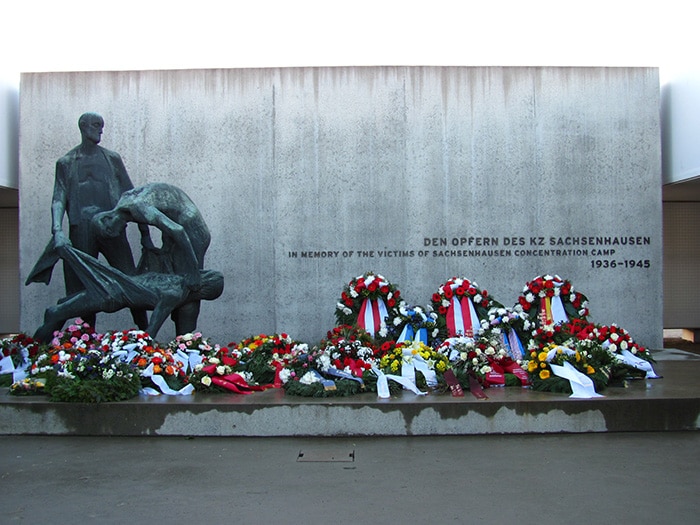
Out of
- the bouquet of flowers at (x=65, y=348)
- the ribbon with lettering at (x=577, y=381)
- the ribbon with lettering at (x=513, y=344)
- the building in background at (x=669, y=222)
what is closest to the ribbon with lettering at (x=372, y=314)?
the ribbon with lettering at (x=513, y=344)

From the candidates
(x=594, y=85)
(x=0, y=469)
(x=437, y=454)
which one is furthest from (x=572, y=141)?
(x=0, y=469)

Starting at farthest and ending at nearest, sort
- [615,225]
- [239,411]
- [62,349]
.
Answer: [615,225]
[62,349]
[239,411]

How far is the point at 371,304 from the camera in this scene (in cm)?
766

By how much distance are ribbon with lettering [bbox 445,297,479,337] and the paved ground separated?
2.30 metres

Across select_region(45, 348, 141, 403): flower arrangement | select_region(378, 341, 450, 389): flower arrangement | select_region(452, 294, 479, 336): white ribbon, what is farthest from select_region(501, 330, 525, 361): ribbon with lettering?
select_region(45, 348, 141, 403): flower arrangement

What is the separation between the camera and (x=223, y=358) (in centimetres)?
642

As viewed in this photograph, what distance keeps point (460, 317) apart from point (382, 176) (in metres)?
3.49

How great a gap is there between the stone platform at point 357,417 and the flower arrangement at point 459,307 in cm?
214

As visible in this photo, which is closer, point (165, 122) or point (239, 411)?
point (239, 411)

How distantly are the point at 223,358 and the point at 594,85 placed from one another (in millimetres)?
7385

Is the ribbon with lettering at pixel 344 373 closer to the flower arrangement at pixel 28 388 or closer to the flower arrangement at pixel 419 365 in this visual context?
the flower arrangement at pixel 419 365

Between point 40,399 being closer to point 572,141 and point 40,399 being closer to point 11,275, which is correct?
point 572,141

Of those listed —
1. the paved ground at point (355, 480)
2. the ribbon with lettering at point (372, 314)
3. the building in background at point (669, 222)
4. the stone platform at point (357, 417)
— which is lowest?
the paved ground at point (355, 480)

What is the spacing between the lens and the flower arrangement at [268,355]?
6.40 meters
